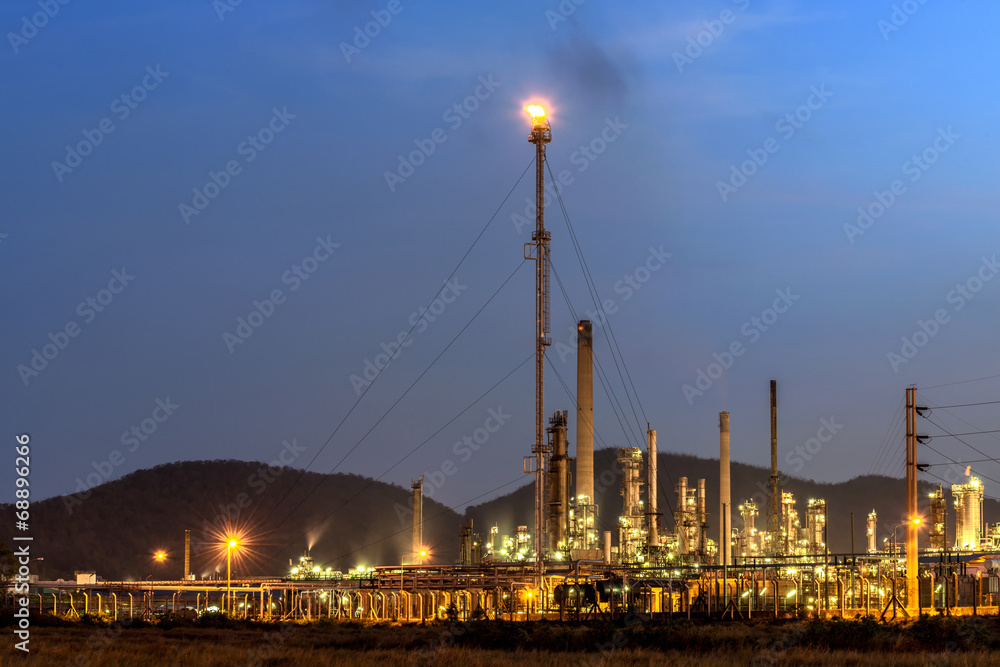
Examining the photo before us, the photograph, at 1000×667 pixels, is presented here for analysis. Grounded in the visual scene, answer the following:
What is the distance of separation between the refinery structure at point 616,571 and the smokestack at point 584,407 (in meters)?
0.10

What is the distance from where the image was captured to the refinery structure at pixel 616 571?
58.4 metres

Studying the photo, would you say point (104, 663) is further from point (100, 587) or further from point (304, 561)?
point (304, 561)

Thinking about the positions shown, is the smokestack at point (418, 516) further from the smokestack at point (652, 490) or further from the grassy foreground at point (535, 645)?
the grassy foreground at point (535, 645)

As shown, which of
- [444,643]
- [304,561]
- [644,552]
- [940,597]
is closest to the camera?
[444,643]

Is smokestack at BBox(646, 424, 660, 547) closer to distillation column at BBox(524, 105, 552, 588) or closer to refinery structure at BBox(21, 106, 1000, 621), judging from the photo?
refinery structure at BBox(21, 106, 1000, 621)

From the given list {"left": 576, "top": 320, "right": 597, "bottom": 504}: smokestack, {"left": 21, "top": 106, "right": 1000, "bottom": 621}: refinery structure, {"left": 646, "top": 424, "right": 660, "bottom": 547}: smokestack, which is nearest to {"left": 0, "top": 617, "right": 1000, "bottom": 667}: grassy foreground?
{"left": 21, "top": 106, "right": 1000, "bottom": 621}: refinery structure

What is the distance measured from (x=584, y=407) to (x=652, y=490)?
60.4ft

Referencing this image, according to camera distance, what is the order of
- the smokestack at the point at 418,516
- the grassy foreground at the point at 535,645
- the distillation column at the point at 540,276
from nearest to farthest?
the grassy foreground at the point at 535,645 → the distillation column at the point at 540,276 → the smokestack at the point at 418,516

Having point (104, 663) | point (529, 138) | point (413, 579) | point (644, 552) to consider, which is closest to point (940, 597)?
point (644, 552)

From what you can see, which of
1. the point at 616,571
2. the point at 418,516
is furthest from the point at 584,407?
the point at 418,516

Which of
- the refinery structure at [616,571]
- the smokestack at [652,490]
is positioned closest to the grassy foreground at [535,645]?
the refinery structure at [616,571]

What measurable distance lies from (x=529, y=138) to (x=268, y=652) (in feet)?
110

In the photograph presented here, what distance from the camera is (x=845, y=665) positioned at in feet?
102

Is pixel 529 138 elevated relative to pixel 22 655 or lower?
elevated
